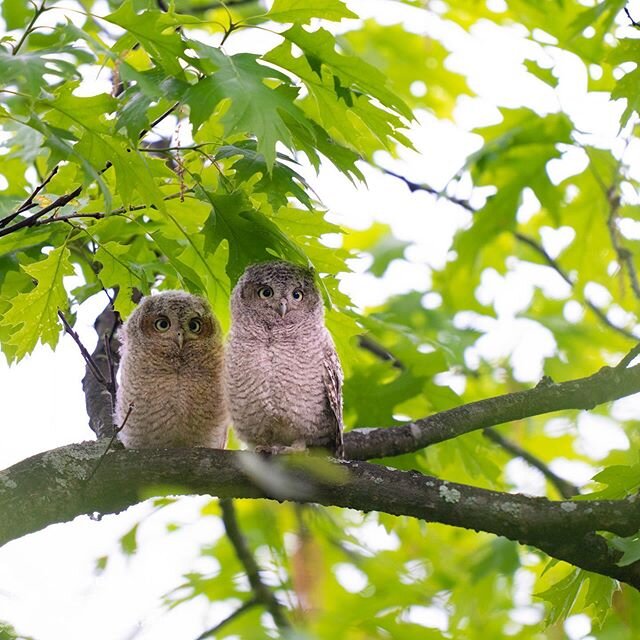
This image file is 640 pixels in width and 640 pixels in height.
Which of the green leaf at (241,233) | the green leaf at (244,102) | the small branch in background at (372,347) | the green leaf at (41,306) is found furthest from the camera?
the small branch in background at (372,347)

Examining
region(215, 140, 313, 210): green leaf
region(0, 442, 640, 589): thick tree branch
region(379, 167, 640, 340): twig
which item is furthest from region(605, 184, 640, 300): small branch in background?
region(215, 140, 313, 210): green leaf

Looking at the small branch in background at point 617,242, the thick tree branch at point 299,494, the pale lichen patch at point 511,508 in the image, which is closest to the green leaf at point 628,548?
the thick tree branch at point 299,494

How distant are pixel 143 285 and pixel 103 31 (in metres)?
3.19

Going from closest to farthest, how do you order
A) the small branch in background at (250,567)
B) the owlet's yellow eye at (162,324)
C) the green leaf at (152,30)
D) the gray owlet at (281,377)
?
the green leaf at (152,30) < the gray owlet at (281,377) < the owlet's yellow eye at (162,324) < the small branch in background at (250,567)

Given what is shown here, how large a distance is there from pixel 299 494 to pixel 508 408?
80 centimetres

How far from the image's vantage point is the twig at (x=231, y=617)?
14.3 feet

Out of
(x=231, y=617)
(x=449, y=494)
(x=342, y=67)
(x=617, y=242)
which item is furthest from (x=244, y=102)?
(x=617, y=242)

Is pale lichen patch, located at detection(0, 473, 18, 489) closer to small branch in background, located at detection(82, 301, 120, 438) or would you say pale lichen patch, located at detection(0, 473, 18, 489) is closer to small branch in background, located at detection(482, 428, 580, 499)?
small branch in background, located at detection(82, 301, 120, 438)

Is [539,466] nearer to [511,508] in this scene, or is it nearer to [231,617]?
[231,617]

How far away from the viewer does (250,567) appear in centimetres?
487

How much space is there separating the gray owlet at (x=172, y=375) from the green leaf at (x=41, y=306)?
1.62 ft

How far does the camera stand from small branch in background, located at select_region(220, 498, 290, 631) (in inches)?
179

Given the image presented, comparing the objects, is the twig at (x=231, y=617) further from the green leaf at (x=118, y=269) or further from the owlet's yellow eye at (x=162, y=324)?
the green leaf at (x=118, y=269)

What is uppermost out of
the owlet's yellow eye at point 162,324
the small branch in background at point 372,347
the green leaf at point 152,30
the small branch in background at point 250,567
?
the small branch in background at point 372,347
